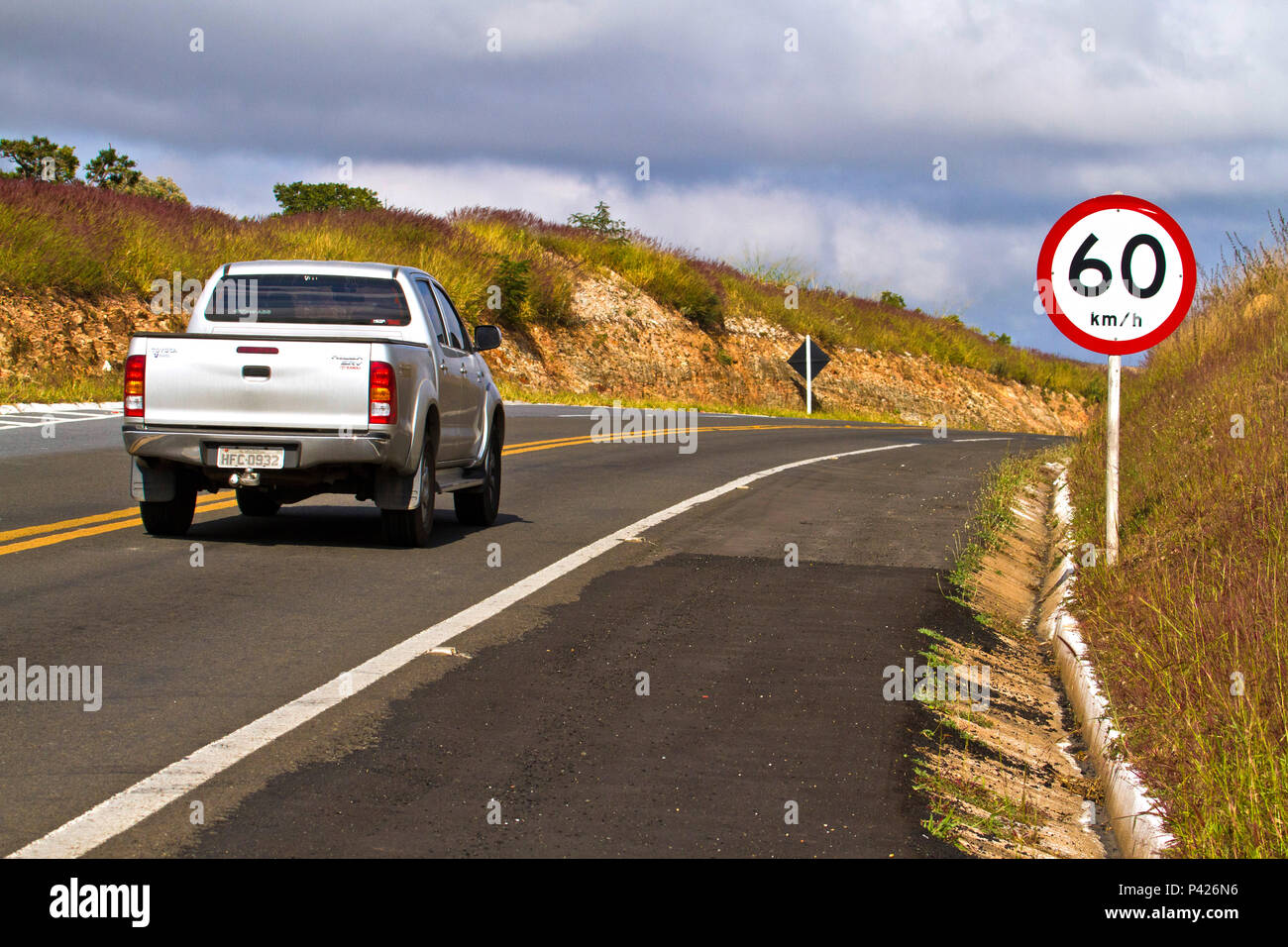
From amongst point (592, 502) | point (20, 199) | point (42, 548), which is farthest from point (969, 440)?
point (42, 548)

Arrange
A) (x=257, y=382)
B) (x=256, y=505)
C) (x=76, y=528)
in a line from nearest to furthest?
(x=257, y=382)
(x=76, y=528)
(x=256, y=505)

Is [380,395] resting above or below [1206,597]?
above

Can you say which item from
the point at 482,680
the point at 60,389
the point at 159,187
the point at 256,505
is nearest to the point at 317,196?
the point at 159,187

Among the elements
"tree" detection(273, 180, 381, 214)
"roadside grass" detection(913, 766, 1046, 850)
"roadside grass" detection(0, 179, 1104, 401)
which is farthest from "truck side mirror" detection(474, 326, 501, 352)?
"tree" detection(273, 180, 381, 214)

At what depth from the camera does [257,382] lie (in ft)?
32.6

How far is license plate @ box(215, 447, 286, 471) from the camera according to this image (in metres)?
9.95

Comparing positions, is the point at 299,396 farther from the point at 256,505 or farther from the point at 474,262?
the point at 474,262

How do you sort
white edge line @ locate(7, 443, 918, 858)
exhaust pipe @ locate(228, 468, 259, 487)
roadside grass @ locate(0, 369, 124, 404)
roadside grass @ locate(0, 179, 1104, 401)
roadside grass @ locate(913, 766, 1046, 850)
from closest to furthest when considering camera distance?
white edge line @ locate(7, 443, 918, 858)
roadside grass @ locate(913, 766, 1046, 850)
exhaust pipe @ locate(228, 468, 259, 487)
roadside grass @ locate(0, 369, 124, 404)
roadside grass @ locate(0, 179, 1104, 401)

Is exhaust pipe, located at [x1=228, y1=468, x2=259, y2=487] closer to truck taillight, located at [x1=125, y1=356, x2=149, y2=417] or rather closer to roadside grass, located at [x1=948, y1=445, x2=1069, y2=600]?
truck taillight, located at [x1=125, y1=356, x2=149, y2=417]

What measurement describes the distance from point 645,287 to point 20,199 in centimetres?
2870

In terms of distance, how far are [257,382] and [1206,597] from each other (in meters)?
6.42

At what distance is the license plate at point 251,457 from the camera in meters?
9.95

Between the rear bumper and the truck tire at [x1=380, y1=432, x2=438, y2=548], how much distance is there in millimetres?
721
